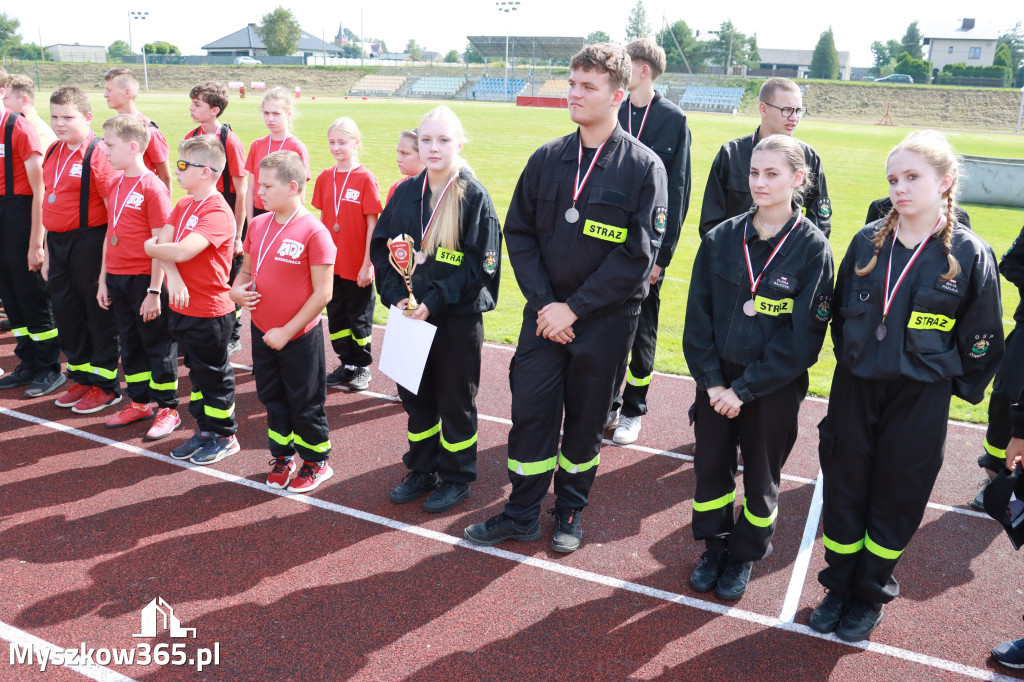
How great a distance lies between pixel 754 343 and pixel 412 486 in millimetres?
2212

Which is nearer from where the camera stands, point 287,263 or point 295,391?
point 287,263

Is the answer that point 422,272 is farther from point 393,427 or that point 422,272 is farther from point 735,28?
point 735,28

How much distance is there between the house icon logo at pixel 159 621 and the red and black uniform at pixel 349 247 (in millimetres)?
3045

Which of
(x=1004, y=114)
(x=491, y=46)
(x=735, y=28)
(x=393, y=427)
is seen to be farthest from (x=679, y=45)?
(x=393, y=427)

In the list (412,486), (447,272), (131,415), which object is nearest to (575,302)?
(447,272)

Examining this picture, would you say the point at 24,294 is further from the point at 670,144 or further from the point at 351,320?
the point at 670,144

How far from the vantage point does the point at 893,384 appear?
314 centimetres

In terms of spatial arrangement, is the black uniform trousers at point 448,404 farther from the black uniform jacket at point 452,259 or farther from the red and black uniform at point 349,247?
the red and black uniform at point 349,247

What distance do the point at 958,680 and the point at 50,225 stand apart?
6131 mm

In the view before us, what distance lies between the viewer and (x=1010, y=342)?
3.97 m

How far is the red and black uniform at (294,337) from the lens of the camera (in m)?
4.24

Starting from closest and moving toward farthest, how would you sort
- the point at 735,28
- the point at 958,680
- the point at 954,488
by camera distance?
the point at 958,680 < the point at 954,488 < the point at 735,28

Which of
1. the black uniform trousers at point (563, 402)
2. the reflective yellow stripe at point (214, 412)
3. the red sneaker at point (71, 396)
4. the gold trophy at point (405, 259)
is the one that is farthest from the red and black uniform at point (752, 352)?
the red sneaker at point (71, 396)

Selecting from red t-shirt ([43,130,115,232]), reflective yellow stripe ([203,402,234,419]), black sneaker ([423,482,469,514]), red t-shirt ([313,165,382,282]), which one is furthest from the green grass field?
black sneaker ([423,482,469,514])
